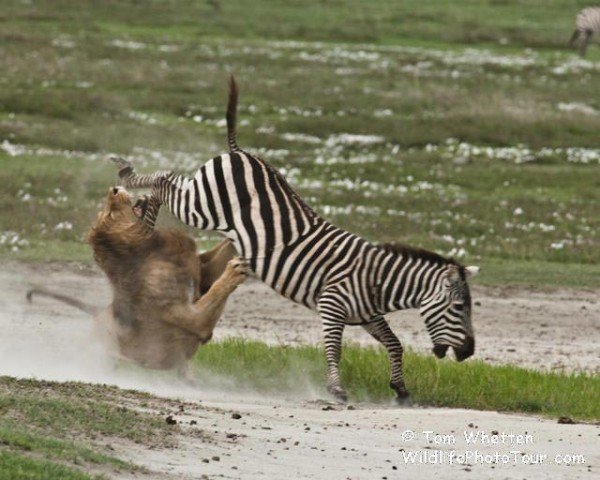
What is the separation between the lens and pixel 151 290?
1207 cm

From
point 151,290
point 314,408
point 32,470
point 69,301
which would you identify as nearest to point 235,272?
point 151,290

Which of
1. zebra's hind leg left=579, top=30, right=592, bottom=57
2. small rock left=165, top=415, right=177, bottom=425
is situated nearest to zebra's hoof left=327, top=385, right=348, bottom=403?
small rock left=165, top=415, right=177, bottom=425

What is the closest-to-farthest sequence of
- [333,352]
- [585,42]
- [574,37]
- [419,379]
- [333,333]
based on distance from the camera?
[333,333] < [333,352] < [419,379] < [574,37] < [585,42]

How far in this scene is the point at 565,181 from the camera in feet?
86.3

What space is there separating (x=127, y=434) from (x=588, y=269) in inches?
455

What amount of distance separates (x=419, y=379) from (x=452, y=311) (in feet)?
2.86

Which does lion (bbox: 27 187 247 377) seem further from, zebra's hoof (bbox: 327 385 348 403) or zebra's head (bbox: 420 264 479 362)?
Result: zebra's head (bbox: 420 264 479 362)

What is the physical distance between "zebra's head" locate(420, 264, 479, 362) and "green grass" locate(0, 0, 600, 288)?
3846 millimetres

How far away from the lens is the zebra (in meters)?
12.4

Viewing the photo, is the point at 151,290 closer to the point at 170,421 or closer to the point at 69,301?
the point at 69,301

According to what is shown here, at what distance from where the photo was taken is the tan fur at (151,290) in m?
11.9

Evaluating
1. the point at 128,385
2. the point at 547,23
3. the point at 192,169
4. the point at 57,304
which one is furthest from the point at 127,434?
the point at 547,23

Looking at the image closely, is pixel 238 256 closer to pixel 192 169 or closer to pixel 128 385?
pixel 128 385

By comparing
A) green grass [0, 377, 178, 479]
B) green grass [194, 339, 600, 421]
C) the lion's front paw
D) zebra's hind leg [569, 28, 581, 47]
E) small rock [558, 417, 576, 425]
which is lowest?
green grass [194, 339, 600, 421]
